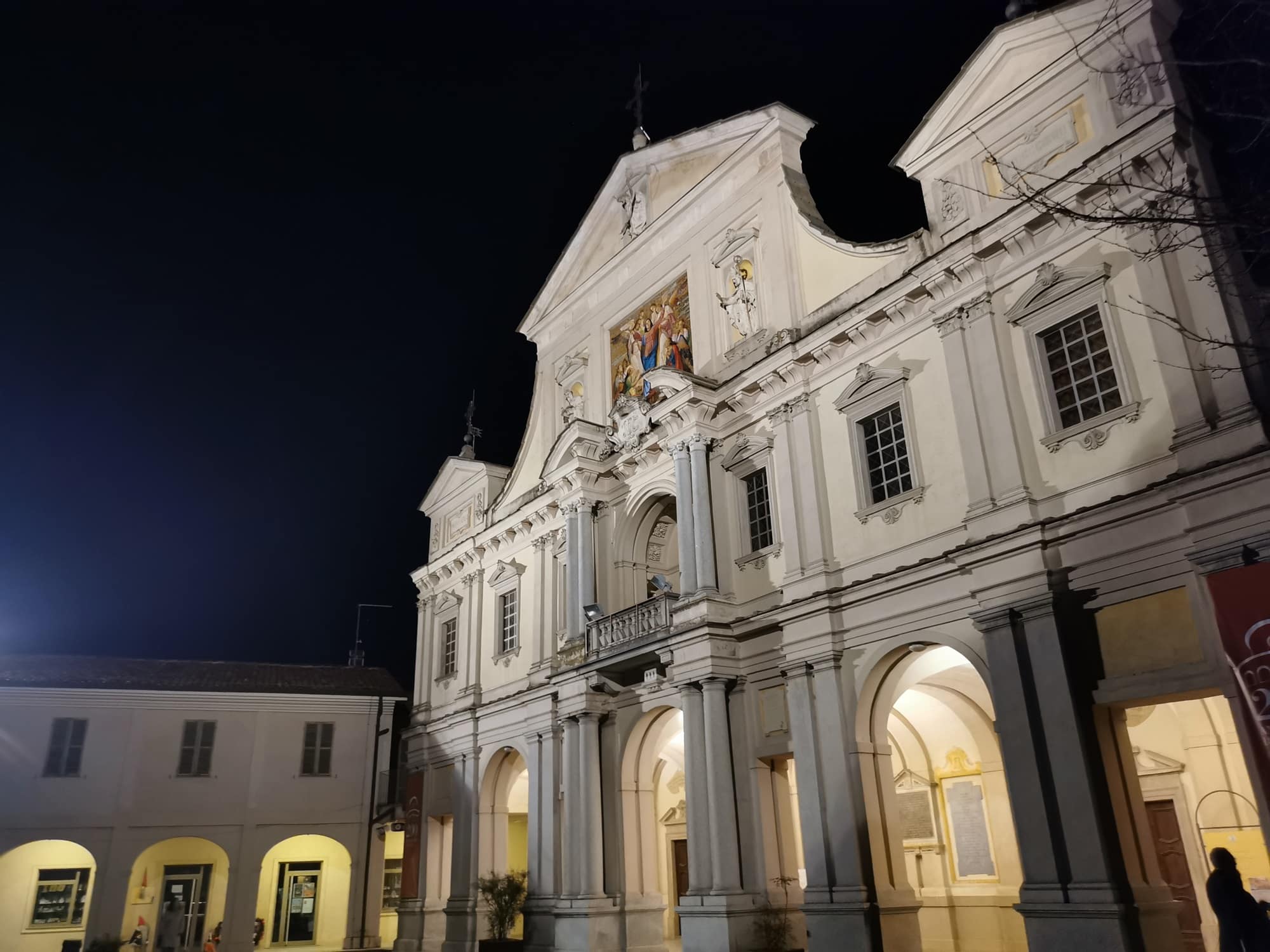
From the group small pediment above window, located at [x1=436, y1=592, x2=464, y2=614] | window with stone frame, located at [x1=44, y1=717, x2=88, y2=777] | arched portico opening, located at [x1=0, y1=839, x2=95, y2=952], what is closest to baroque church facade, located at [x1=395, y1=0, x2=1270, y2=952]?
small pediment above window, located at [x1=436, y1=592, x2=464, y2=614]

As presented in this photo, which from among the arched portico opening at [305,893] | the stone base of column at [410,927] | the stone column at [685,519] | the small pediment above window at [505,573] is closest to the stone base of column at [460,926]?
the stone base of column at [410,927]

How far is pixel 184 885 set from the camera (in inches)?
1121

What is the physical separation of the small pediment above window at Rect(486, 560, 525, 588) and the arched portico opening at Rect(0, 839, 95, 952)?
44.0 ft

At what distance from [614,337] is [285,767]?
55.0 feet

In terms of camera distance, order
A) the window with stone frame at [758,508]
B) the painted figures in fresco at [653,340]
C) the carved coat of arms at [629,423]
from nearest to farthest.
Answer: the window with stone frame at [758,508], the carved coat of arms at [629,423], the painted figures in fresco at [653,340]

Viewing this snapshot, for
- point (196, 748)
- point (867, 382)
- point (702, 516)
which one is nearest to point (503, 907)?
point (702, 516)

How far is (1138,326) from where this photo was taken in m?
12.5

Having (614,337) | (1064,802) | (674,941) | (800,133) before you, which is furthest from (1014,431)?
(674,941)

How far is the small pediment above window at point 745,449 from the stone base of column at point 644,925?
868 centimetres

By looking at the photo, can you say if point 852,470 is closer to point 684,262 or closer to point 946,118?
point 946,118

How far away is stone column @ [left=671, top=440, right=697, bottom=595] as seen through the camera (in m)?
18.1

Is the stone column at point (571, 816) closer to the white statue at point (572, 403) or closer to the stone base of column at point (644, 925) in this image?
the stone base of column at point (644, 925)

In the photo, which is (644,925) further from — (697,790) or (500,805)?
(500,805)

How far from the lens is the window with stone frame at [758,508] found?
58.3 feet
